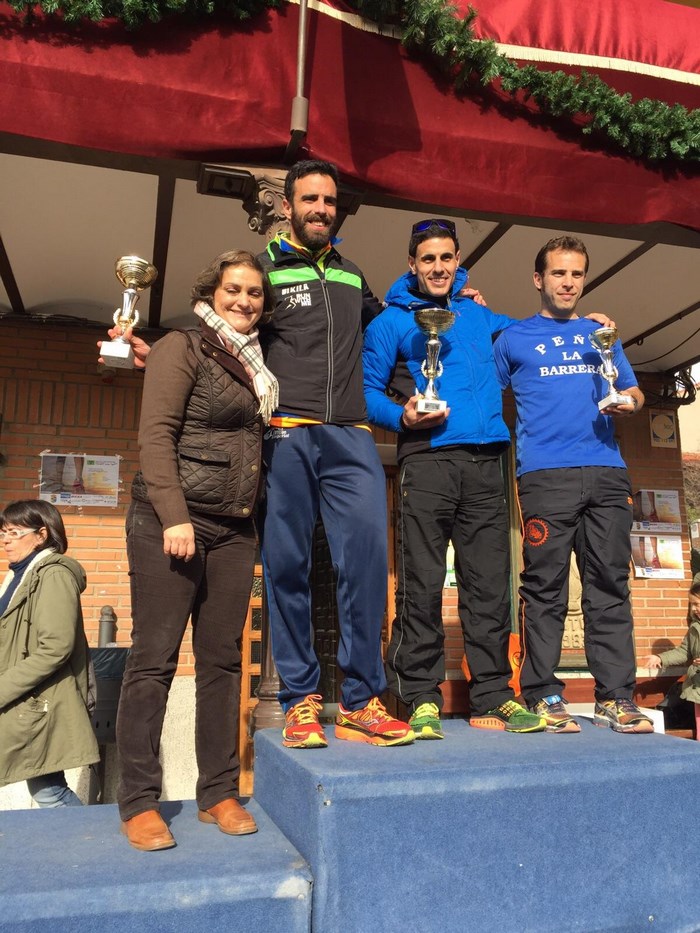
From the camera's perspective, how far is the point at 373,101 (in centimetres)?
354

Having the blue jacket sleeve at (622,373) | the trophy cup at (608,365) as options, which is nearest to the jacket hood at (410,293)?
the trophy cup at (608,365)

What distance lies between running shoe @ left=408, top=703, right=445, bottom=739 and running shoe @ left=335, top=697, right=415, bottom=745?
0.09 m

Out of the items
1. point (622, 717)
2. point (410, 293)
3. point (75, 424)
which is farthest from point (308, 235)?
point (75, 424)

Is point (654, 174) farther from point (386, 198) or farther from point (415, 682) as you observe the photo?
point (415, 682)

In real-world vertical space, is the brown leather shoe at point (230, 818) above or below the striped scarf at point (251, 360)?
below

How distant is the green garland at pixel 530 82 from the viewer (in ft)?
11.3

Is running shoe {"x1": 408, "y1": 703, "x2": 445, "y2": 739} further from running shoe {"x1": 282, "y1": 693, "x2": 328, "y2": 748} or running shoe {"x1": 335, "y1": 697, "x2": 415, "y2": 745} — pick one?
running shoe {"x1": 282, "y1": 693, "x2": 328, "y2": 748}

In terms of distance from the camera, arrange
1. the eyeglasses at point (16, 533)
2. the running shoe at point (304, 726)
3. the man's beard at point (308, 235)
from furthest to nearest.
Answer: the eyeglasses at point (16, 533) → the man's beard at point (308, 235) → the running shoe at point (304, 726)

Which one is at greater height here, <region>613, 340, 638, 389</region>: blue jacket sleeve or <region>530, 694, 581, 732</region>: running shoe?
<region>613, 340, 638, 389</region>: blue jacket sleeve

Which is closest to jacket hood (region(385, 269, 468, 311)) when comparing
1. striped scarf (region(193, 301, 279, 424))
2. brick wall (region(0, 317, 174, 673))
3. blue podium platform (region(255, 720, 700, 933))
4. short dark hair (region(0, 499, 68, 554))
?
striped scarf (region(193, 301, 279, 424))

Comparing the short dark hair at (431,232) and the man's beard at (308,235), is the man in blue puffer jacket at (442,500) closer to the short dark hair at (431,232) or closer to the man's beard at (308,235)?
the short dark hair at (431,232)

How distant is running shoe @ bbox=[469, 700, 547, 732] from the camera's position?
2795 mm

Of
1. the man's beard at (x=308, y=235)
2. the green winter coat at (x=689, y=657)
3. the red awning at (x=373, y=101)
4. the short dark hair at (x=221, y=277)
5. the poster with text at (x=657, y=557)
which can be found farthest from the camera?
the poster with text at (x=657, y=557)

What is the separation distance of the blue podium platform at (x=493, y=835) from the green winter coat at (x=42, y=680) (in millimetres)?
1339
